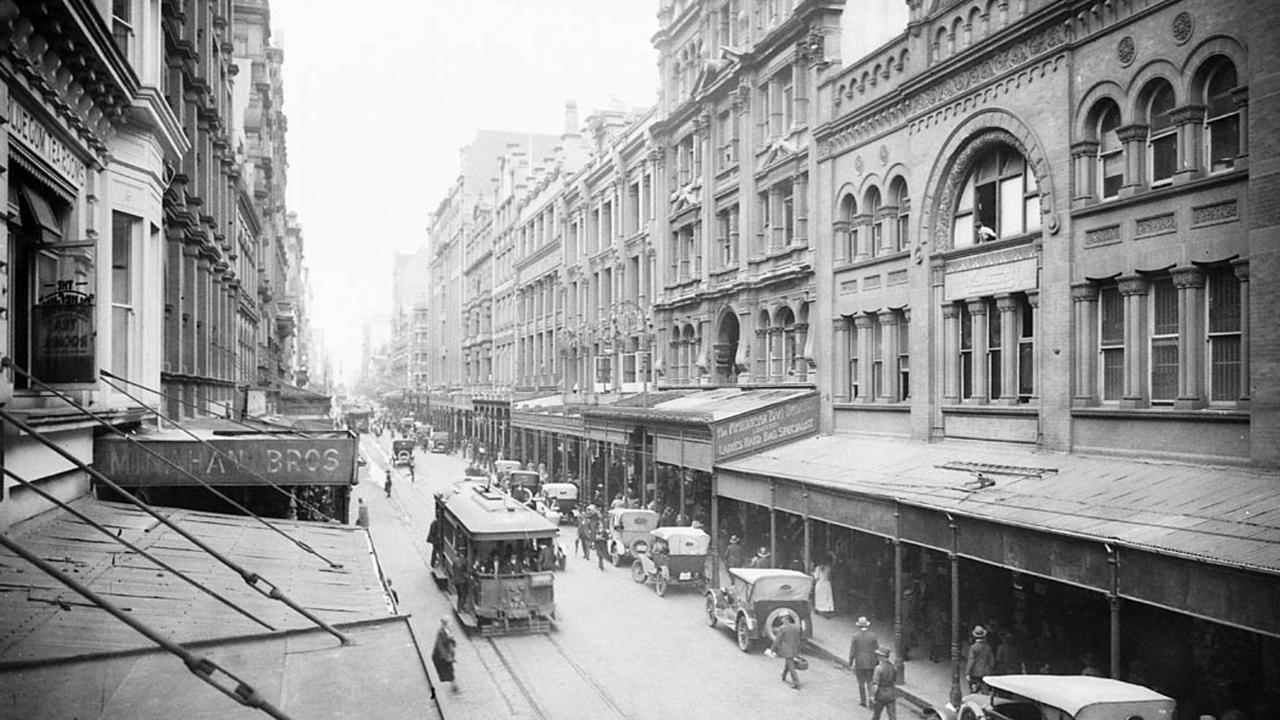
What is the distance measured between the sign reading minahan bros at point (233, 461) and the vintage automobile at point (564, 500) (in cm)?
2159

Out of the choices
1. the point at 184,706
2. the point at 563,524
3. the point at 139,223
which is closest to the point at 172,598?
the point at 184,706

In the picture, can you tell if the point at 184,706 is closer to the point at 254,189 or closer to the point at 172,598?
the point at 172,598

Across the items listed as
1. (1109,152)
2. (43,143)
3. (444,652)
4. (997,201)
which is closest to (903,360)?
(997,201)

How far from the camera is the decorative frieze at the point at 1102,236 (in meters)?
17.6

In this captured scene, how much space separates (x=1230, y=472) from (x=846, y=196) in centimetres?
1426

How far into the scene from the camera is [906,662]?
18.8 meters

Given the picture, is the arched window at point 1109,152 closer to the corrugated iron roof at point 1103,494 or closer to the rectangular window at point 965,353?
the rectangular window at point 965,353

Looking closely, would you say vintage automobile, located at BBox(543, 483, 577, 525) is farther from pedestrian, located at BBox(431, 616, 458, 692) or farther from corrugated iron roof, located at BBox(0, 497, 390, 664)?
corrugated iron roof, located at BBox(0, 497, 390, 664)

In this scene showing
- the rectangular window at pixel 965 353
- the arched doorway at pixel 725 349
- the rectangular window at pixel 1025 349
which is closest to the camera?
the rectangular window at pixel 1025 349

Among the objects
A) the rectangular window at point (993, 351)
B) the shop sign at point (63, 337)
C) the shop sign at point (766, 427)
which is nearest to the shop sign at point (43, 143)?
the shop sign at point (63, 337)

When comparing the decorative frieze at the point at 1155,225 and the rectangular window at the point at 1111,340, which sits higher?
the decorative frieze at the point at 1155,225

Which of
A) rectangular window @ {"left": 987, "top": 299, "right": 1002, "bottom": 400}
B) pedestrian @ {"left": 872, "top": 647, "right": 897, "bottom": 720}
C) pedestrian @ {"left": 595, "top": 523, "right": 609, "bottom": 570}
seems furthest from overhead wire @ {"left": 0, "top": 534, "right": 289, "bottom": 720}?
pedestrian @ {"left": 595, "top": 523, "right": 609, "bottom": 570}

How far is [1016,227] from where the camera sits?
67.7 feet

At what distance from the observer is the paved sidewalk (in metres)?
16.6
